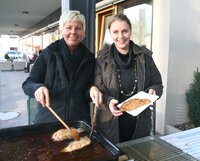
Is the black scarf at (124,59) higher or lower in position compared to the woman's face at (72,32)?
lower

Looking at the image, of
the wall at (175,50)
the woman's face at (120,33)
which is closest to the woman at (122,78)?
the woman's face at (120,33)

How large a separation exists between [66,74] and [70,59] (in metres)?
0.10

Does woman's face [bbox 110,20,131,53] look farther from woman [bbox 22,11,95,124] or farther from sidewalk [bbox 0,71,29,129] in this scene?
sidewalk [bbox 0,71,29,129]

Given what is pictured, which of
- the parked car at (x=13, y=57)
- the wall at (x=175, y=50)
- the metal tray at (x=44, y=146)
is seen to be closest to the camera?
the metal tray at (x=44, y=146)

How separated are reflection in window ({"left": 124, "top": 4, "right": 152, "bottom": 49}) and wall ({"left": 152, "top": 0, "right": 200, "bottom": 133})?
23 centimetres

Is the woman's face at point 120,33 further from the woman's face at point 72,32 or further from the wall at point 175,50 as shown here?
Result: the wall at point 175,50

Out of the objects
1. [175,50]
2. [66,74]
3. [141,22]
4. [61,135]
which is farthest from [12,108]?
[61,135]

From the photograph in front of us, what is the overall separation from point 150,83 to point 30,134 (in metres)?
0.81

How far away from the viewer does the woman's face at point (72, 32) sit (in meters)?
1.39

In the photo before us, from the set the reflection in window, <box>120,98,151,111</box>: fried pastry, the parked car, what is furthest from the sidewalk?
the parked car

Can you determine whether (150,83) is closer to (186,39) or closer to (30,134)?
(30,134)

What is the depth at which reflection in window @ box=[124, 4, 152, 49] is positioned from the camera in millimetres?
3450

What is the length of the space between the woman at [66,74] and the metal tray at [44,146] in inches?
9.2

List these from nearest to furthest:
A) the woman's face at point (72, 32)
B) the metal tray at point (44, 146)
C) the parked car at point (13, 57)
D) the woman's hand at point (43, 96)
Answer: the metal tray at point (44, 146)
the woman's hand at point (43, 96)
the woman's face at point (72, 32)
the parked car at point (13, 57)
